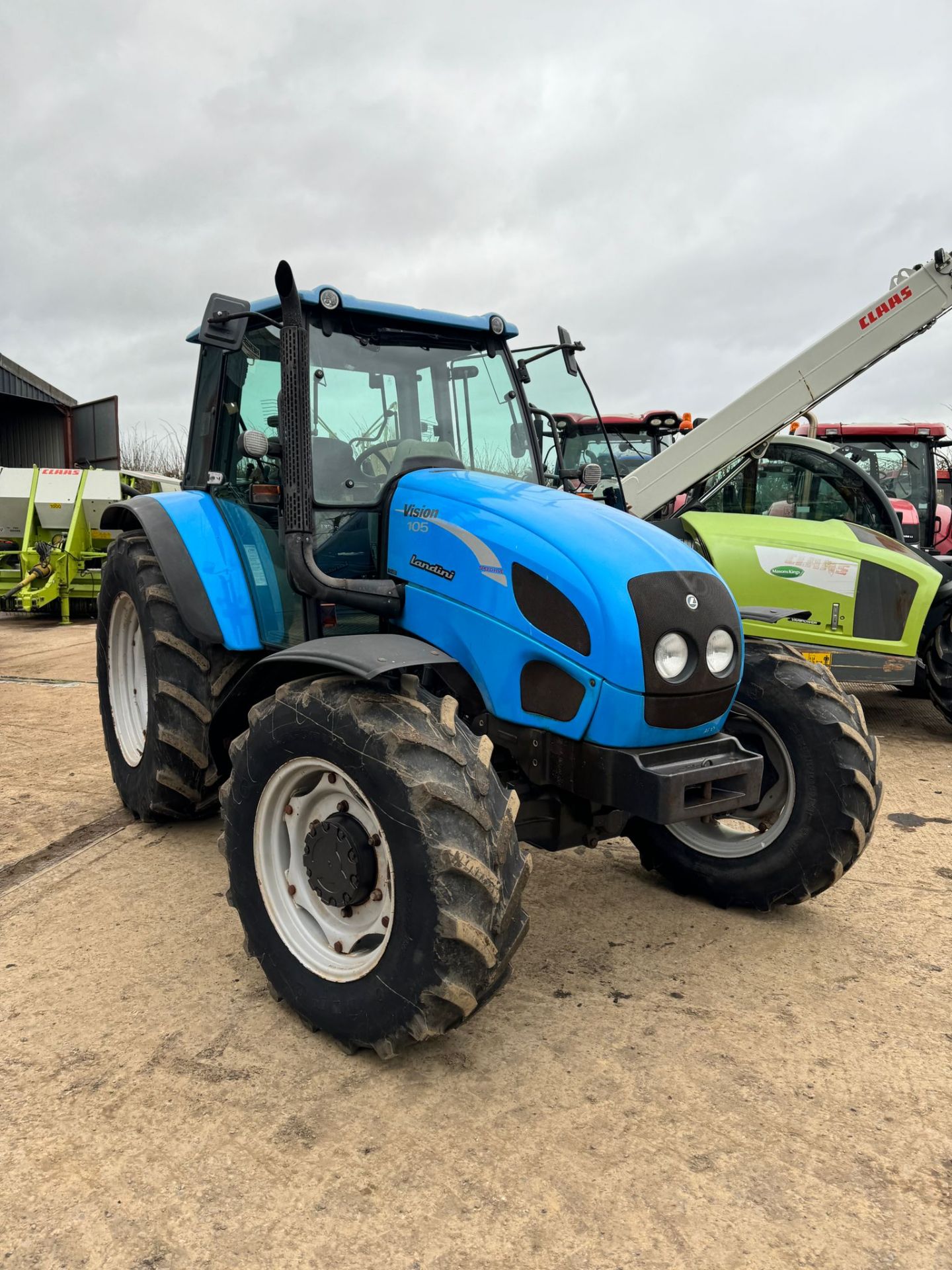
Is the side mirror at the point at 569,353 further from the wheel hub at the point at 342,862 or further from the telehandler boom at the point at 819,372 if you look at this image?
the telehandler boom at the point at 819,372

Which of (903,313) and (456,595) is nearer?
A: (456,595)

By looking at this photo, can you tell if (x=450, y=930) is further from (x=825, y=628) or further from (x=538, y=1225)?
(x=825, y=628)

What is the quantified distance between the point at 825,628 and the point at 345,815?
4408 mm

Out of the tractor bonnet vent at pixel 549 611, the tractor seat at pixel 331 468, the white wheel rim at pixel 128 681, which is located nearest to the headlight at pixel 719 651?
the tractor bonnet vent at pixel 549 611

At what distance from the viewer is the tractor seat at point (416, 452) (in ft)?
11.0

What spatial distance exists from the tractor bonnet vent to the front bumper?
1.00ft

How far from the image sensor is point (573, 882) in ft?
12.6

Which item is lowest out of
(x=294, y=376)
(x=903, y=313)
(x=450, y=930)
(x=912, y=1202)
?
(x=912, y=1202)

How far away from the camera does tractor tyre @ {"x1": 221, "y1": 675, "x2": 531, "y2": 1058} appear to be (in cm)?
235

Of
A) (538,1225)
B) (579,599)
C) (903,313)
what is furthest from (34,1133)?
(903,313)

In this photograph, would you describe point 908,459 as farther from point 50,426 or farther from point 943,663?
point 50,426

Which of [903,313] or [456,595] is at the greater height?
[903,313]

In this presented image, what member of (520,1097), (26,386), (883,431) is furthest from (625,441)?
(26,386)

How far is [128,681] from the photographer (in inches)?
187
